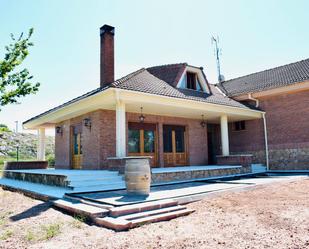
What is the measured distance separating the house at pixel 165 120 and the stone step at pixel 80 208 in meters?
3.78

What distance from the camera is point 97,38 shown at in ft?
45.5

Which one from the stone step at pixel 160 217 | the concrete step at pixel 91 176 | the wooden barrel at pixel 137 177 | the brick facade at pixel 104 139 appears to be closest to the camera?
the stone step at pixel 160 217

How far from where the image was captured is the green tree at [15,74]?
920cm

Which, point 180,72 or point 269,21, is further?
point 180,72

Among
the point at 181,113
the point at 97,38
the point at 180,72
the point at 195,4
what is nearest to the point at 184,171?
the point at 181,113

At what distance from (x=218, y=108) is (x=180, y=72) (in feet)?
9.52

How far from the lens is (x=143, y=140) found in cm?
1349

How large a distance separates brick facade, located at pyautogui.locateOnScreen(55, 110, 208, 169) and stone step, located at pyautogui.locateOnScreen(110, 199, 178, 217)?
20.2ft

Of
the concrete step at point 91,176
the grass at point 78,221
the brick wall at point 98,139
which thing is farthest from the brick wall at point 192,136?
the grass at point 78,221

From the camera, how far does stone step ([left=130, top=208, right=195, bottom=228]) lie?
5028 millimetres

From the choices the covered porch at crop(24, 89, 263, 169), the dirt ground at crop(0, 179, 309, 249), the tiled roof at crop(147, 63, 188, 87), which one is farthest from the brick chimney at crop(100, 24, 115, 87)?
the dirt ground at crop(0, 179, 309, 249)

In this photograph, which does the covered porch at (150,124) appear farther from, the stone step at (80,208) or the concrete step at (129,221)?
the concrete step at (129,221)

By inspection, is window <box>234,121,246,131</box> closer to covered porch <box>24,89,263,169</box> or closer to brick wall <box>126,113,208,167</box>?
covered porch <box>24,89,263,169</box>

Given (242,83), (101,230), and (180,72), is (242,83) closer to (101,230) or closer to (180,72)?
(180,72)
